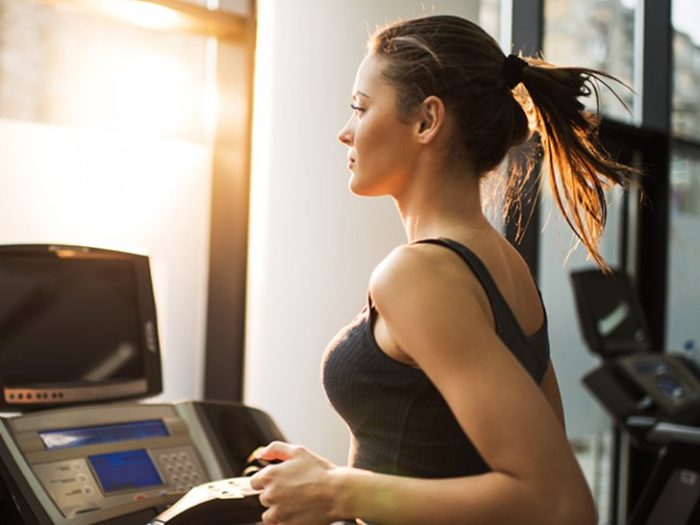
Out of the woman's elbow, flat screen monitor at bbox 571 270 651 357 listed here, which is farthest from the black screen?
flat screen monitor at bbox 571 270 651 357

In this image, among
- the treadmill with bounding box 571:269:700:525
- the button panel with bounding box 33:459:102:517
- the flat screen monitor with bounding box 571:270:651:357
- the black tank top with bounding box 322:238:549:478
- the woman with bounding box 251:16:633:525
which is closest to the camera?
the woman with bounding box 251:16:633:525

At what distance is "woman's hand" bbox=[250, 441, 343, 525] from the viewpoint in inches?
41.6

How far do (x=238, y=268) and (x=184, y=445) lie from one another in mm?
888

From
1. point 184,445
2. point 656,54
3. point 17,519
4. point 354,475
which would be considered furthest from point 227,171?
point 656,54

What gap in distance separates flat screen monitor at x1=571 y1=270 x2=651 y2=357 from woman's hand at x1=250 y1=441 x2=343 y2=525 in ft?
7.64

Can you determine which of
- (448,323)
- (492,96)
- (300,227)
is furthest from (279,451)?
(300,227)

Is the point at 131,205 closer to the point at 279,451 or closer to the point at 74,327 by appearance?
the point at 74,327

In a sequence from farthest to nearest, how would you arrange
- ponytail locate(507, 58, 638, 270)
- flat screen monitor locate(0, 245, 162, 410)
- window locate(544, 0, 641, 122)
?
1. window locate(544, 0, 641, 122)
2. flat screen monitor locate(0, 245, 162, 410)
3. ponytail locate(507, 58, 638, 270)

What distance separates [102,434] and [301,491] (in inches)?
26.2

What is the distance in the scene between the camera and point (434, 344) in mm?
1003

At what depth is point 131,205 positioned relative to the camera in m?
2.51

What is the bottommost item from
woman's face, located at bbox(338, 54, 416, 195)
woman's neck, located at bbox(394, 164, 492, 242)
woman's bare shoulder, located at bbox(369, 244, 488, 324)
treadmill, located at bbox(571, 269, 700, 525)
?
treadmill, located at bbox(571, 269, 700, 525)

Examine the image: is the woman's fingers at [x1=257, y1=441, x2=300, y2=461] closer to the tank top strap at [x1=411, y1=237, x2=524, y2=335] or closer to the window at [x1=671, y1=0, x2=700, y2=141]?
the tank top strap at [x1=411, y1=237, x2=524, y2=335]

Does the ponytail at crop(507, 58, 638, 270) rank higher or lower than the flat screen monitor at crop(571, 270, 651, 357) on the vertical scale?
higher
